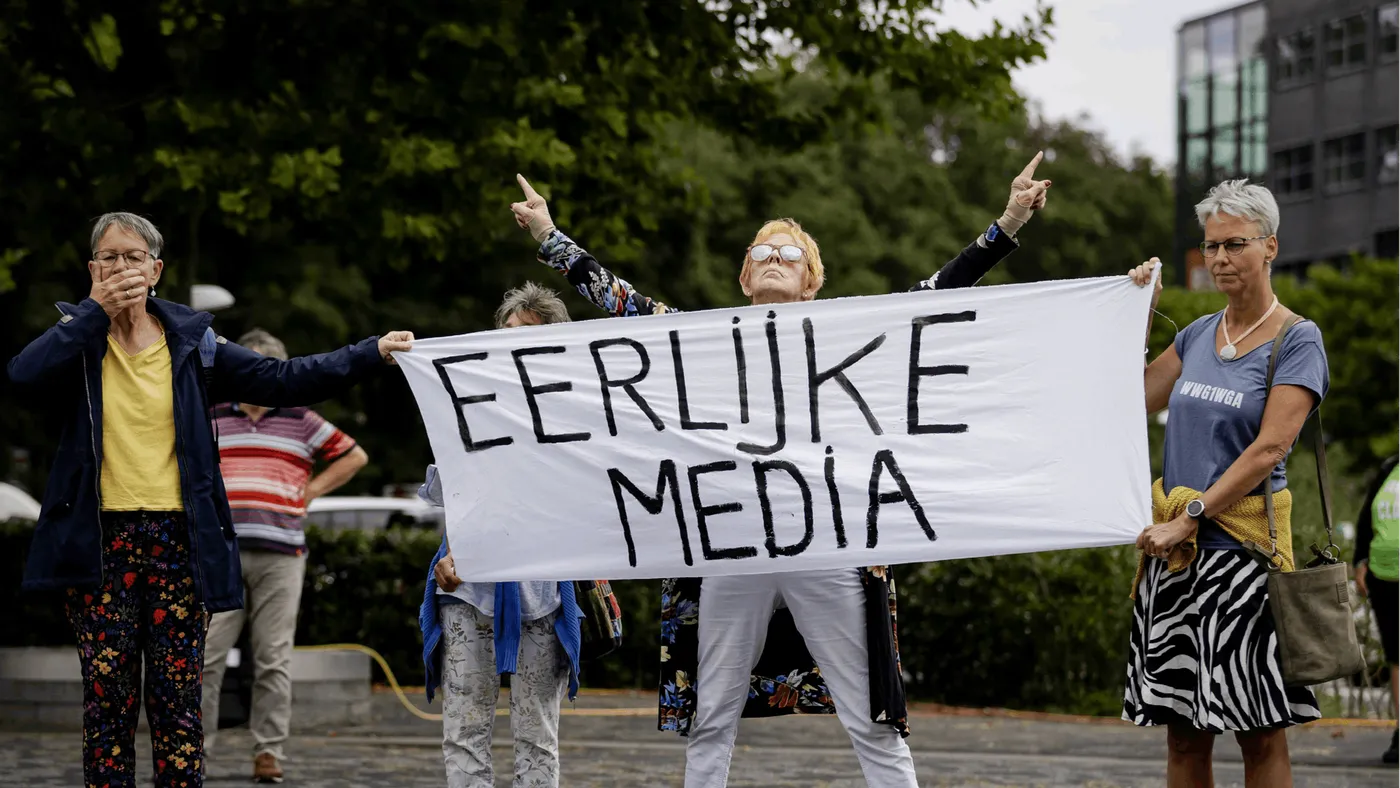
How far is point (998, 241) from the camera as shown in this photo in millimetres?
5715

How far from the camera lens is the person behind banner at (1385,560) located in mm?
8977

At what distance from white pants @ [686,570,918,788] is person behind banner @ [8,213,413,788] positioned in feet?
4.92

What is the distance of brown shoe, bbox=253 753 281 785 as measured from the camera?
830 centimetres

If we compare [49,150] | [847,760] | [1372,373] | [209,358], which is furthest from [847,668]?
[1372,373]

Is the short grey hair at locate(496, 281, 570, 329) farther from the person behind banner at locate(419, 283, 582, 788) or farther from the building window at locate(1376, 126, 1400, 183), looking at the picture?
the building window at locate(1376, 126, 1400, 183)

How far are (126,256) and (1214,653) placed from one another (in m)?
3.56

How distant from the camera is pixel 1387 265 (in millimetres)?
31359

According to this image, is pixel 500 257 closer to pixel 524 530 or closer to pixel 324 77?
pixel 324 77

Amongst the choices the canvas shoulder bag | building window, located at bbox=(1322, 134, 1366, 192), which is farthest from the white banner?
building window, located at bbox=(1322, 134, 1366, 192)

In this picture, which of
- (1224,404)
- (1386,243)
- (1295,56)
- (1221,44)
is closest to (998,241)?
(1224,404)

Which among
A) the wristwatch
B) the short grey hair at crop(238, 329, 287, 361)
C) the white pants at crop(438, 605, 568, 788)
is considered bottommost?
the white pants at crop(438, 605, 568, 788)

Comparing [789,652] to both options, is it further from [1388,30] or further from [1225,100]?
[1225,100]

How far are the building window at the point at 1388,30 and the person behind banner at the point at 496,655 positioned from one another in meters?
46.0

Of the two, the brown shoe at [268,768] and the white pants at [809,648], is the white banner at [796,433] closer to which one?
the white pants at [809,648]
